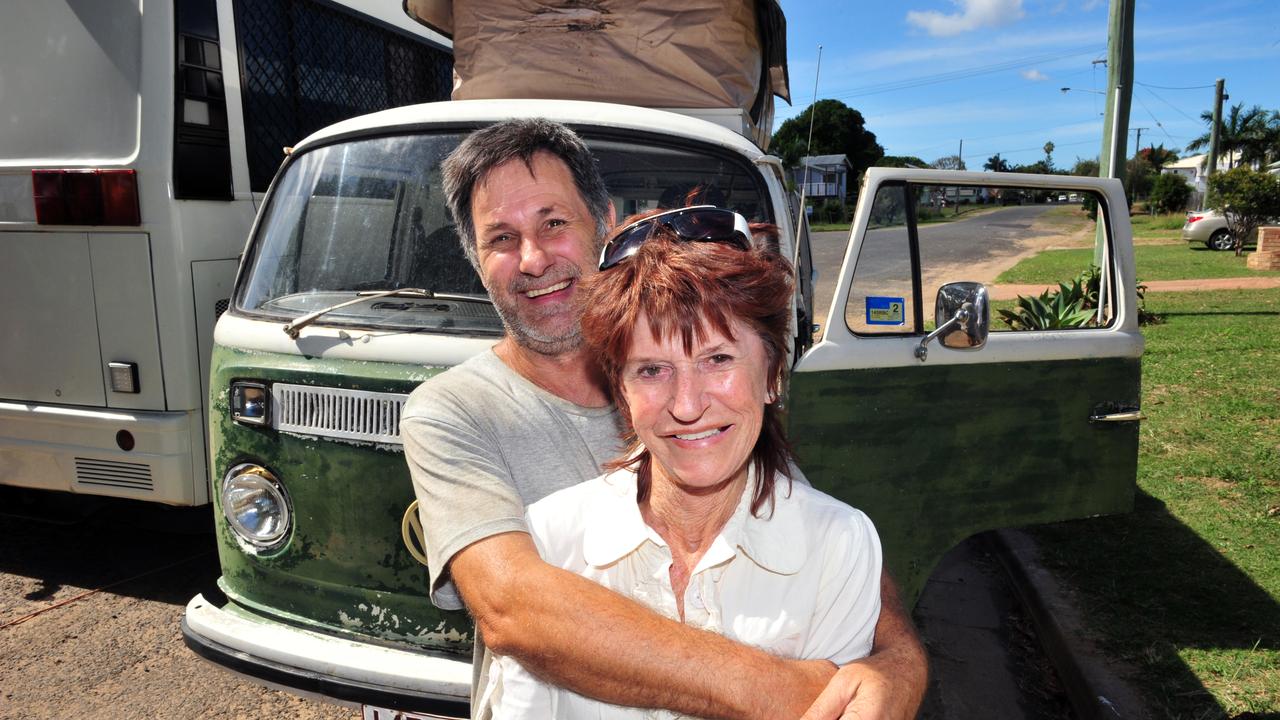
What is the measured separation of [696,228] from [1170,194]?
5210 cm

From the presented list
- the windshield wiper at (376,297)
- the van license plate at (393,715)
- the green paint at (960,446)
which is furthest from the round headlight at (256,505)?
the green paint at (960,446)

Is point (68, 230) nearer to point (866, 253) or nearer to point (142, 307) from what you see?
point (142, 307)

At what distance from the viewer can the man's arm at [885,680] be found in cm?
145

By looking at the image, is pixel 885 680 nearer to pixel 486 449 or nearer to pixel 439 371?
pixel 486 449

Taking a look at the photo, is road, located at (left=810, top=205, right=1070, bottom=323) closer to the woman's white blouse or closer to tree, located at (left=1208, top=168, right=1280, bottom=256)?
the woman's white blouse

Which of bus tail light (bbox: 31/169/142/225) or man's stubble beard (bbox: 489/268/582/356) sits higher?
bus tail light (bbox: 31/169/142/225)

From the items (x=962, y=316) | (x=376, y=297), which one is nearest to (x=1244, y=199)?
(x=962, y=316)

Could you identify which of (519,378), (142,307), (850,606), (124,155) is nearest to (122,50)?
(124,155)

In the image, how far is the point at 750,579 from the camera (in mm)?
1578

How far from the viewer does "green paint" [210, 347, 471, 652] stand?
99.8 inches

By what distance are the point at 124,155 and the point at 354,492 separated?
2187 millimetres

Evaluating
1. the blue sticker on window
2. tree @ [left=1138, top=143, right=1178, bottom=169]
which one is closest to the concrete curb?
the blue sticker on window

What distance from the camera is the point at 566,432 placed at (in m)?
2.03

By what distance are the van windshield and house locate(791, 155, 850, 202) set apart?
0.44 m
